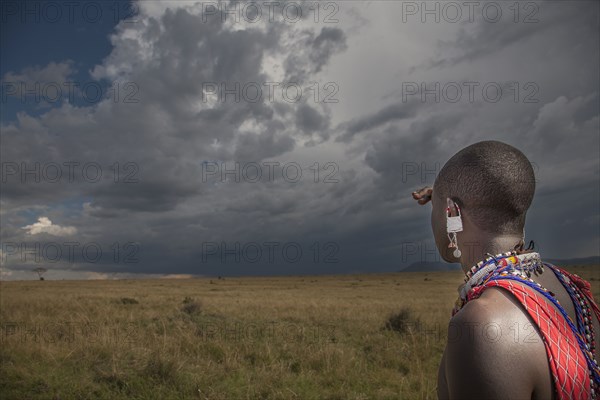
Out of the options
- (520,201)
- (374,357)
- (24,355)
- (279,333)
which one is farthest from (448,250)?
(279,333)

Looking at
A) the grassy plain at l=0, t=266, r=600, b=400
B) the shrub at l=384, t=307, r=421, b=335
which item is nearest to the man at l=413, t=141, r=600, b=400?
the grassy plain at l=0, t=266, r=600, b=400

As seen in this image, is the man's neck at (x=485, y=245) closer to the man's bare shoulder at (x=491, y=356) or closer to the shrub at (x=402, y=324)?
the man's bare shoulder at (x=491, y=356)

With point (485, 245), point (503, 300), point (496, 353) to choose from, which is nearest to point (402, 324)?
point (485, 245)

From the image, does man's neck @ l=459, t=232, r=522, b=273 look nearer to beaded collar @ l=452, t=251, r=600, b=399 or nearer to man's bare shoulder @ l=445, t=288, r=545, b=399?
beaded collar @ l=452, t=251, r=600, b=399

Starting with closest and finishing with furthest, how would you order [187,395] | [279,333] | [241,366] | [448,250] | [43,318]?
1. [448,250]
2. [187,395]
3. [241,366]
4. [279,333]
5. [43,318]

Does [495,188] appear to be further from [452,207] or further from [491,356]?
[491,356]

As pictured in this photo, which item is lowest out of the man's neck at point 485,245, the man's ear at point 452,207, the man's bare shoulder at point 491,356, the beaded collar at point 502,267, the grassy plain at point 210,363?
the grassy plain at point 210,363

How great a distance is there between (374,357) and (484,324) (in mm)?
9562

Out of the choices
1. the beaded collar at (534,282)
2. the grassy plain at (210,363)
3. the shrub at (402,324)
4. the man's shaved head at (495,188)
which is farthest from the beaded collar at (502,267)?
the shrub at (402,324)

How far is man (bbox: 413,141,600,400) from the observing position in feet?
4.80

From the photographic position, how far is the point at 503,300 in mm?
1587

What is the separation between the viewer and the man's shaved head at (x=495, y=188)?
1854mm

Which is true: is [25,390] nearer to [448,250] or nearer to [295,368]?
[295,368]

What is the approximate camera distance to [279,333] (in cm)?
1219
